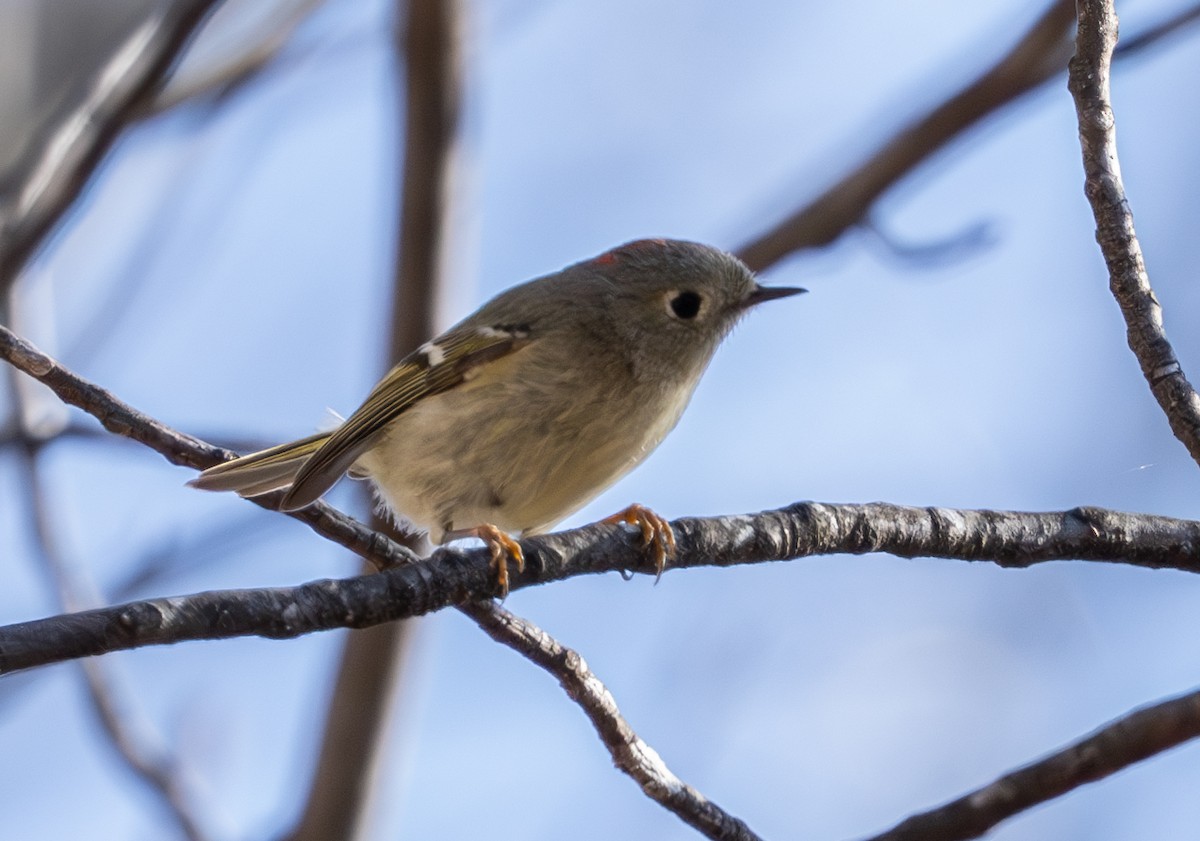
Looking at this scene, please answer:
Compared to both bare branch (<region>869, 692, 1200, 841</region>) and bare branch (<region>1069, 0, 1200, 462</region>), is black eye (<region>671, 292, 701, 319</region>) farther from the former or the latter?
bare branch (<region>869, 692, 1200, 841</region>)

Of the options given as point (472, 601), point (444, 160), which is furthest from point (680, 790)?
point (444, 160)

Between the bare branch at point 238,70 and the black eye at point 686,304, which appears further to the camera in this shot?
the bare branch at point 238,70

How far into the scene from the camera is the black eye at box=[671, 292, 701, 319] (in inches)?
95.0

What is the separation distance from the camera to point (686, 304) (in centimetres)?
243

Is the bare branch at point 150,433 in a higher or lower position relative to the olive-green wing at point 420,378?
lower

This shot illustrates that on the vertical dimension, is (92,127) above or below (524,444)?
above

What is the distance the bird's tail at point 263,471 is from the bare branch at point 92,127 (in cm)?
50

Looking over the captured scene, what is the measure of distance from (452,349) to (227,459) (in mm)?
889

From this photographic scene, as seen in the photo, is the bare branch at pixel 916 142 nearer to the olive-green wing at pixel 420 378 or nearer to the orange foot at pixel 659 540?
the olive-green wing at pixel 420 378

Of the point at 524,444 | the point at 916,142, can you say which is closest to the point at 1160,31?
the point at 916,142

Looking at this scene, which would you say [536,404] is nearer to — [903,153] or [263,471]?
[263,471]

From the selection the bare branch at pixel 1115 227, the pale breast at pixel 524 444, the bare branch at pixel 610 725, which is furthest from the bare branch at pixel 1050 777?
the pale breast at pixel 524 444

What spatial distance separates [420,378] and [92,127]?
28.3 inches

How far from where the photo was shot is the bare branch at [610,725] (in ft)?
4.44
